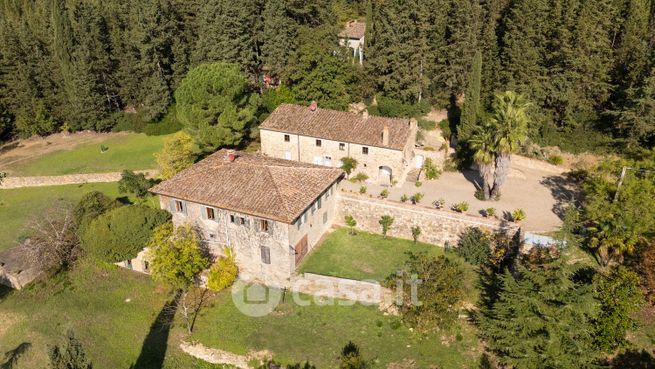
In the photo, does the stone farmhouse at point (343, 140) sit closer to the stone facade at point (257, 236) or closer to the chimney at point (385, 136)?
the chimney at point (385, 136)

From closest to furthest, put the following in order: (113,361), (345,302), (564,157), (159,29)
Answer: (113,361) < (345,302) < (564,157) < (159,29)

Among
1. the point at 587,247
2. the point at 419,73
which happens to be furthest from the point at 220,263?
the point at 419,73

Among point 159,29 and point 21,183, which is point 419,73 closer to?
point 159,29

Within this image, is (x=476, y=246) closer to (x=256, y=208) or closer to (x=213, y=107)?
(x=256, y=208)

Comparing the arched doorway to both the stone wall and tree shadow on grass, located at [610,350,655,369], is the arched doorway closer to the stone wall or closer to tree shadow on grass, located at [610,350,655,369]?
the stone wall

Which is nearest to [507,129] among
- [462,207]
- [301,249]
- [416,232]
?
[462,207]

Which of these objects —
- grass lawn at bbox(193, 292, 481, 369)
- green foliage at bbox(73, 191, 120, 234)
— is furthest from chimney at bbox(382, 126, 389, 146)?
green foliage at bbox(73, 191, 120, 234)
